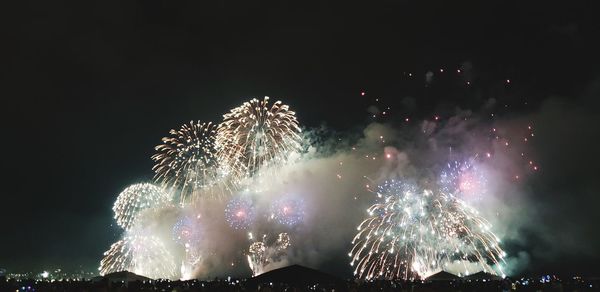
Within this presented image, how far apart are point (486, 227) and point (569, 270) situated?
4612 cm

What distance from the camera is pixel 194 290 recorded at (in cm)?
1938

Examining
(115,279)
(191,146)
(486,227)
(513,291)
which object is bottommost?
(513,291)

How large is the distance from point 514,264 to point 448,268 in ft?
87.2

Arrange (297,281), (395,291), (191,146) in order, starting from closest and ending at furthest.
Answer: (297,281) → (395,291) → (191,146)

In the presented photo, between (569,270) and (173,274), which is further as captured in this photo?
(569,270)

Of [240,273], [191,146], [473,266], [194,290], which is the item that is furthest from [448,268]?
[194,290]

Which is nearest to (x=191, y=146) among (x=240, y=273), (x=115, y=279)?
(x=115, y=279)

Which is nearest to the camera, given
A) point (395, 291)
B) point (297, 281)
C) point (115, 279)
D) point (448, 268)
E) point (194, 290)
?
point (297, 281)

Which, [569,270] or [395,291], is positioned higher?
[569,270]

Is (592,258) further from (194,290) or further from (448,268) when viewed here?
(194,290)

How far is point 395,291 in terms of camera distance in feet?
67.7

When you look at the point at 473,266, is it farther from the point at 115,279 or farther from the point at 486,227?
the point at 115,279

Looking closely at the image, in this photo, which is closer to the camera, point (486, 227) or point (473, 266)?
point (486, 227)

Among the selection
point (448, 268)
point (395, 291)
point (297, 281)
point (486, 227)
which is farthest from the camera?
point (448, 268)
